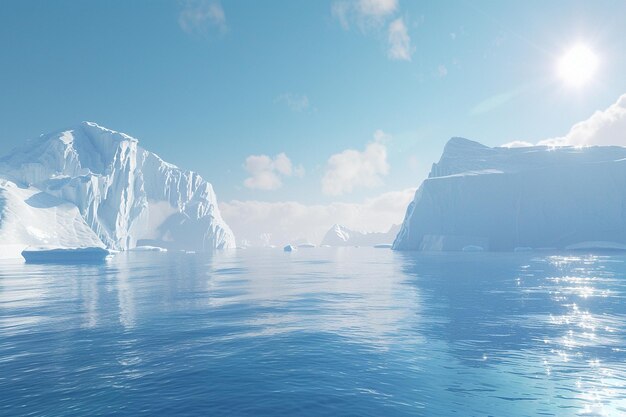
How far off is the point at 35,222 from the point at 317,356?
103 metres

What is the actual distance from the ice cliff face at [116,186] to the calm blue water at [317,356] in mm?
102346

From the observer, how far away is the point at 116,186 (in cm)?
12362

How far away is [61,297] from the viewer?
1083 inches

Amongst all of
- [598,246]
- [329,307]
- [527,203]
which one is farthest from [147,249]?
[598,246]

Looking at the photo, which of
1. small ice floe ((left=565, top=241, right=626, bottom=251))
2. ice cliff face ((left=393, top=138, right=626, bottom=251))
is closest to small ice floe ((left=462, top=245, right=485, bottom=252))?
ice cliff face ((left=393, top=138, right=626, bottom=251))

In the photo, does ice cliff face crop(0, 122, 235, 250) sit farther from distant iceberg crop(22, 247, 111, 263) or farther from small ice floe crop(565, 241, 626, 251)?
small ice floe crop(565, 241, 626, 251)

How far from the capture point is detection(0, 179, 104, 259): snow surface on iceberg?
8156 cm

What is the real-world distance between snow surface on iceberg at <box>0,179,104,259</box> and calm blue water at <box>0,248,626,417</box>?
2917 inches

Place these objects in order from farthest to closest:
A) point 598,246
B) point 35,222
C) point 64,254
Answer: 1. point 35,222
2. point 598,246
3. point 64,254

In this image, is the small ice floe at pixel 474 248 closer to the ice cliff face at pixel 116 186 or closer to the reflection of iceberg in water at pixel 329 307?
the reflection of iceberg in water at pixel 329 307

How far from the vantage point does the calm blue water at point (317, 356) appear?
9312mm

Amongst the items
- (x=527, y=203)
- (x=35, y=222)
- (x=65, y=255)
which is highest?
(x=527, y=203)

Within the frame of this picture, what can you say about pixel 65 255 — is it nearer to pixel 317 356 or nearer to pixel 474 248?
pixel 317 356

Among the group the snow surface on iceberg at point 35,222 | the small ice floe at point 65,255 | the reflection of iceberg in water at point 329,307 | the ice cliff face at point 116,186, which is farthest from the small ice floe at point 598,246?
the ice cliff face at point 116,186
